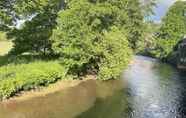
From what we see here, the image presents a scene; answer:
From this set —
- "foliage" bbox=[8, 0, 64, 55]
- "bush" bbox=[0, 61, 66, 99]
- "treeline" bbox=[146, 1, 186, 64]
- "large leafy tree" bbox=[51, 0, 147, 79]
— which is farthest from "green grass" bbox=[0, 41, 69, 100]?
"treeline" bbox=[146, 1, 186, 64]

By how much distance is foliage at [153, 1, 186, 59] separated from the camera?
12531cm

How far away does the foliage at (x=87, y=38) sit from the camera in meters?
54.5

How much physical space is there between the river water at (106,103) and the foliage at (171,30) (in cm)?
6568

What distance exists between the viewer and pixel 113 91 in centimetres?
5178

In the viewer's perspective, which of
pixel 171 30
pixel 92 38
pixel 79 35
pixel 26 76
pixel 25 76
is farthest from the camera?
pixel 171 30

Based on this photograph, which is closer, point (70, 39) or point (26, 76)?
point (26, 76)

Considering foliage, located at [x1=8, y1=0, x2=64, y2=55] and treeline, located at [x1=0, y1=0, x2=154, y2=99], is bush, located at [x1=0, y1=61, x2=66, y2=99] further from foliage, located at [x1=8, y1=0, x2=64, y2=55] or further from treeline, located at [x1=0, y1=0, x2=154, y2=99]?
foliage, located at [x1=8, y1=0, x2=64, y2=55]

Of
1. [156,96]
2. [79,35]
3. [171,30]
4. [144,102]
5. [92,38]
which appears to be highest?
[79,35]

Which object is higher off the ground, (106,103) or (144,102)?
(106,103)

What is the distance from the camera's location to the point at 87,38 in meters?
55.2

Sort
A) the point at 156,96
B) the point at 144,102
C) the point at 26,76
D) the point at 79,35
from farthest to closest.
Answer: the point at 79,35
the point at 156,96
the point at 144,102
the point at 26,76

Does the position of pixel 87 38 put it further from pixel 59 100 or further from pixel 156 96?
pixel 59 100

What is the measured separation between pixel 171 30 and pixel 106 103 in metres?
88.0

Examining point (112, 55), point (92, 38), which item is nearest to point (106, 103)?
point (92, 38)
